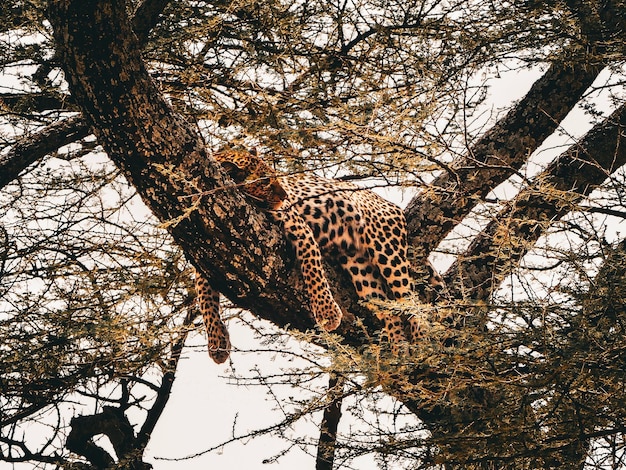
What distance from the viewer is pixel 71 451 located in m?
7.14

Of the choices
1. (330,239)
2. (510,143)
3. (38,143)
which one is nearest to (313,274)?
(330,239)

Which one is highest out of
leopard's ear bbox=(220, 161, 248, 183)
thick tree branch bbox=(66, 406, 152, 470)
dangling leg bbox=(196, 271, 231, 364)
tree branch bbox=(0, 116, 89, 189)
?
tree branch bbox=(0, 116, 89, 189)

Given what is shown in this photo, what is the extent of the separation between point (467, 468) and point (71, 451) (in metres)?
4.14

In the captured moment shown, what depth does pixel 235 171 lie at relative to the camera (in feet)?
16.2

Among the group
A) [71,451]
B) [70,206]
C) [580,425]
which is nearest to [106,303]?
[70,206]

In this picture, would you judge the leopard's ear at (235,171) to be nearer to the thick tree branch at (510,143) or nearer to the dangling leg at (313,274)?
the dangling leg at (313,274)

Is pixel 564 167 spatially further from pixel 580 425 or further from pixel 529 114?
pixel 580 425

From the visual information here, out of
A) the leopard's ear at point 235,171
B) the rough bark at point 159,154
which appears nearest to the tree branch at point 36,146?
the leopard's ear at point 235,171

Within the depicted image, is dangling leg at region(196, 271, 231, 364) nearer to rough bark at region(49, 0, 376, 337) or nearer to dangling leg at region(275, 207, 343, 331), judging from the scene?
rough bark at region(49, 0, 376, 337)

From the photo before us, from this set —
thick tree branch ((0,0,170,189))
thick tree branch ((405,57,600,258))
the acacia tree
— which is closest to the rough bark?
the acacia tree

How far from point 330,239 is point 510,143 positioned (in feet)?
5.66

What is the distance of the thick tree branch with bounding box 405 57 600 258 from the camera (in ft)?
20.2

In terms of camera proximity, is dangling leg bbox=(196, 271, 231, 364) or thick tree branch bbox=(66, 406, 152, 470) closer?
dangling leg bbox=(196, 271, 231, 364)

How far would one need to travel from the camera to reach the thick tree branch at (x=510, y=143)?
616 centimetres
